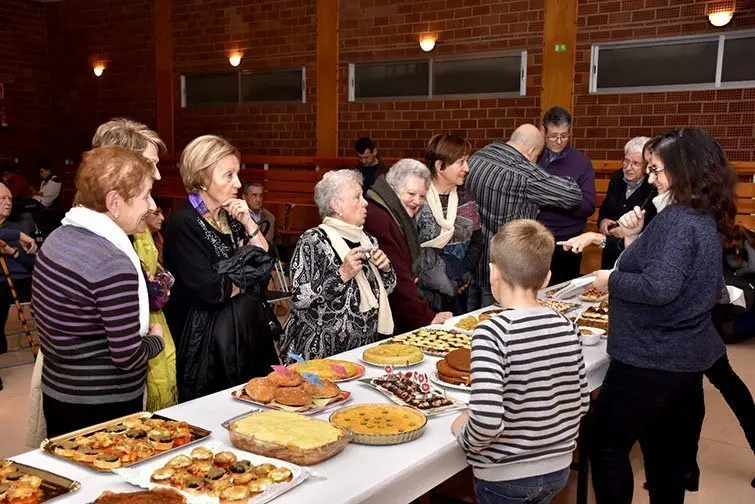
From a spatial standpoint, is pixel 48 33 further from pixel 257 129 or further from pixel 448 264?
pixel 448 264

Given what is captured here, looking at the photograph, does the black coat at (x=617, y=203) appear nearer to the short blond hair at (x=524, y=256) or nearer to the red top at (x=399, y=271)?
the red top at (x=399, y=271)

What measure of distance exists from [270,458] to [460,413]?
0.64 metres

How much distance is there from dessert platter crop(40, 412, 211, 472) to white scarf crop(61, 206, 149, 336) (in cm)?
36

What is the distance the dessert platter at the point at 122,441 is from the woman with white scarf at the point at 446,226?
6.63ft

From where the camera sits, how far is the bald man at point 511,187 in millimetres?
4074

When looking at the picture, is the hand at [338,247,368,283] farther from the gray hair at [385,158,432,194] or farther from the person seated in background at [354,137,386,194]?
the person seated in background at [354,137,386,194]

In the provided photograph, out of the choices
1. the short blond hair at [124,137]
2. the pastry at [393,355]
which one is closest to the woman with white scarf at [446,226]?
the pastry at [393,355]

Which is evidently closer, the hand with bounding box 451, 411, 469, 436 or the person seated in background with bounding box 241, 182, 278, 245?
the hand with bounding box 451, 411, 469, 436

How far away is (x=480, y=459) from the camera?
179cm

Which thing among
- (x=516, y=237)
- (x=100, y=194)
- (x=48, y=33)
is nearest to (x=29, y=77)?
(x=48, y=33)

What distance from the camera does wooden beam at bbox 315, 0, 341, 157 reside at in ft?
30.7

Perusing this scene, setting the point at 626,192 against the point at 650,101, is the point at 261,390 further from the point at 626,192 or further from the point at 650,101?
the point at 650,101

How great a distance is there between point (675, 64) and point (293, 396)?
20.6 feet

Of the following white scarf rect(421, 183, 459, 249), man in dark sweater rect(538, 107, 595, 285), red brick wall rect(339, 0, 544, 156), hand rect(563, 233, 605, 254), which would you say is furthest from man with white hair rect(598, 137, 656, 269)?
red brick wall rect(339, 0, 544, 156)
